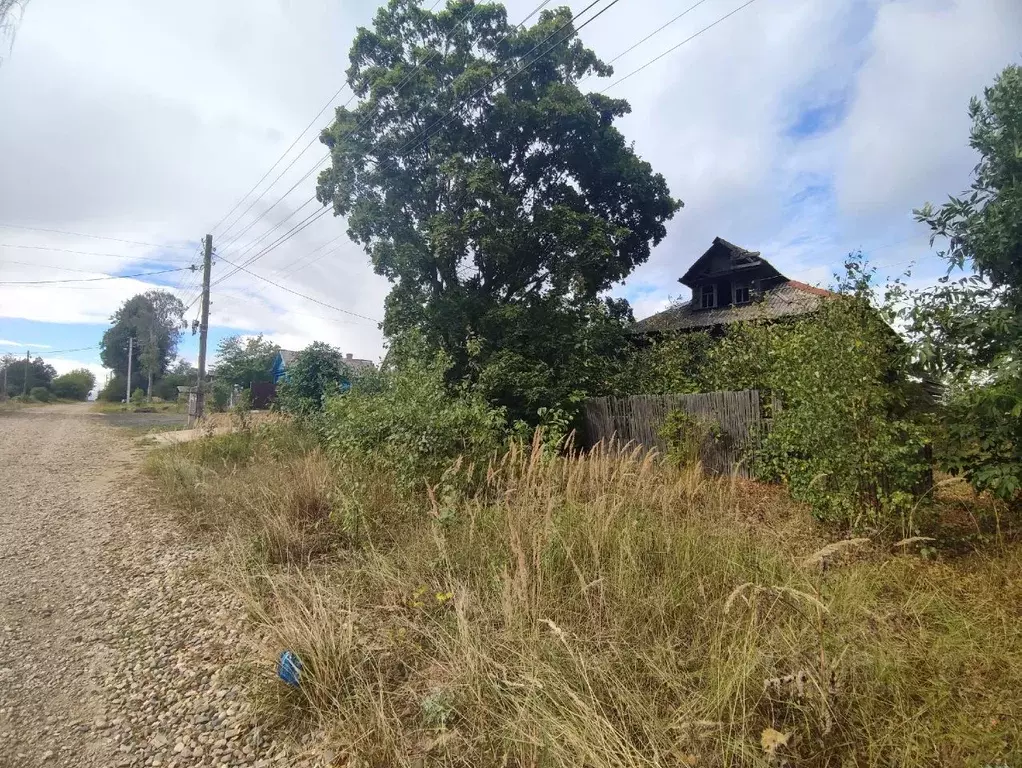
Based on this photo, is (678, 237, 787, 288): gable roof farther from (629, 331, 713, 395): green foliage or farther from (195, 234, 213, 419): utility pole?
(195, 234, 213, 419): utility pole

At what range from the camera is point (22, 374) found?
4809 cm

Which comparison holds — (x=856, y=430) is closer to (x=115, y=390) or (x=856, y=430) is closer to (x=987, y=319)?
(x=987, y=319)

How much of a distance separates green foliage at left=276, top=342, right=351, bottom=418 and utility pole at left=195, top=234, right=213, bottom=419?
6739mm

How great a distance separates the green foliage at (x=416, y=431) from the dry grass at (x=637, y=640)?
1.09 metres

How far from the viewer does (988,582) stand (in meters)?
3.13

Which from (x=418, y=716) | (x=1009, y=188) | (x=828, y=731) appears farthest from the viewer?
(x=1009, y=188)

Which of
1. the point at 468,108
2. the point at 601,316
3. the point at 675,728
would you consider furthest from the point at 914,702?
the point at 468,108

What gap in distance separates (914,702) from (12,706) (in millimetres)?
4007

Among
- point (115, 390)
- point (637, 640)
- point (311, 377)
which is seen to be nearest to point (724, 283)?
point (311, 377)

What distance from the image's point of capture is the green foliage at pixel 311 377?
11711mm

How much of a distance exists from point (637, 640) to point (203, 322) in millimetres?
20296

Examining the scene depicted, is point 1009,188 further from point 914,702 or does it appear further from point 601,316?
point 601,316

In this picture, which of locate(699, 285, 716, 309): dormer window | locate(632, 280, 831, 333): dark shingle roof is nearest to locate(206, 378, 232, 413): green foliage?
locate(632, 280, 831, 333): dark shingle roof

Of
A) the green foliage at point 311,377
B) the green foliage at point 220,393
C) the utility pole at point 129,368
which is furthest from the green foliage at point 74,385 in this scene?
the green foliage at point 311,377
